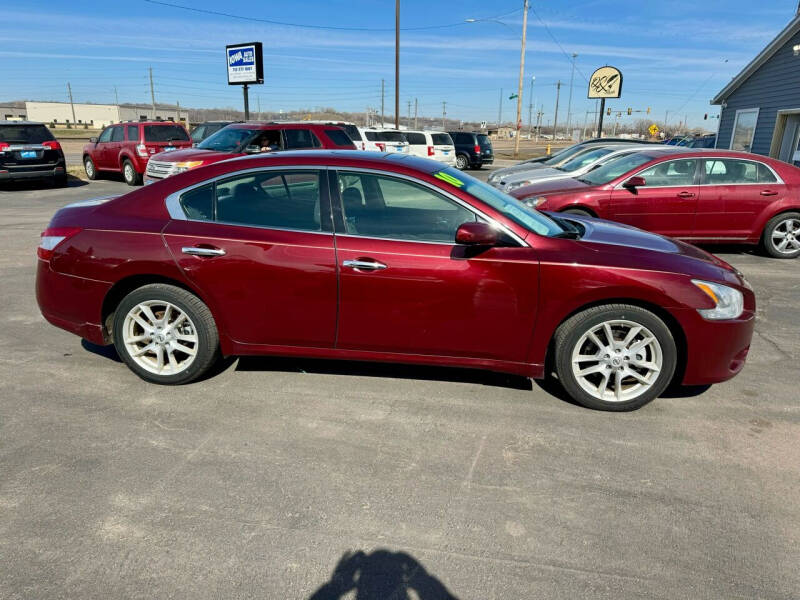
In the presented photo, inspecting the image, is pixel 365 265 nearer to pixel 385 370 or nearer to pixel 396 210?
pixel 396 210

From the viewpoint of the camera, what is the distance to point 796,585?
2279 millimetres

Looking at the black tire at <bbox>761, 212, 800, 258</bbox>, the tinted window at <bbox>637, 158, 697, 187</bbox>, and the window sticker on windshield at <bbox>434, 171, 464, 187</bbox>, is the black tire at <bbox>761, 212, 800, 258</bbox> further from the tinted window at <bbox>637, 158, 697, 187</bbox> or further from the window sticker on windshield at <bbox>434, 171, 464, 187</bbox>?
the window sticker on windshield at <bbox>434, 171, 464, 187</bbox>

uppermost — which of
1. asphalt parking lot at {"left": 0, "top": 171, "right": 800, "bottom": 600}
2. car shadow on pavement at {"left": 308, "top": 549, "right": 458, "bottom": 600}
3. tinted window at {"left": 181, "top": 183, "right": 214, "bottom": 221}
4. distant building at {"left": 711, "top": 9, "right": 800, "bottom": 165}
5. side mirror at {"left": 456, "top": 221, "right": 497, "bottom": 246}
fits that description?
distant building at {"left": 711, "top": 9, "right": 800, "bottom": 165}

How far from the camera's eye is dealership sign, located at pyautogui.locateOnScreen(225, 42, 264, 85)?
74.6ft

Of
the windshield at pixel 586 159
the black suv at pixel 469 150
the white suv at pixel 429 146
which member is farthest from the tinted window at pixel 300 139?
the black suv at pixel 469 150

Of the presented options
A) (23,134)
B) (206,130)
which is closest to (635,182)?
(23,134)

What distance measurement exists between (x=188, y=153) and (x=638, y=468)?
36.3 ft

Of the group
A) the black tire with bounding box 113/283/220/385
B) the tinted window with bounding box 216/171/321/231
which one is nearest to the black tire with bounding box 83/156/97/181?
the black tire with bounding box 113/283/220/385

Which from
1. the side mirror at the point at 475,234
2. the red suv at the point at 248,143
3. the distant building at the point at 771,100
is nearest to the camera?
the side mirror at the point at 475,234

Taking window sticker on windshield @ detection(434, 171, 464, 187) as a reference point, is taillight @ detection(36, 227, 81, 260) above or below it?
below

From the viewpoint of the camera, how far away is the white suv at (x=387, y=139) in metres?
21.0

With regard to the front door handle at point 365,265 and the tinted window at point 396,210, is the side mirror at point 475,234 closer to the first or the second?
the tinted window at point 396,210

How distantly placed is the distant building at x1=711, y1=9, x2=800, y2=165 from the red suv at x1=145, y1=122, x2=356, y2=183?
43.6ft

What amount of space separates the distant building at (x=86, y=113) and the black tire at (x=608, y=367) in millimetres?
118461
